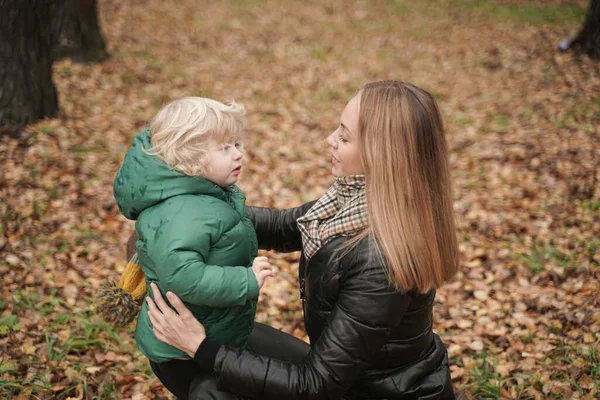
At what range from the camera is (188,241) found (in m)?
2.16

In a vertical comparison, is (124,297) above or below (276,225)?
below

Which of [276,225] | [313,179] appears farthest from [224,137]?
[313,179]

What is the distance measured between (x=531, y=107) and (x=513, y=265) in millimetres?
4819

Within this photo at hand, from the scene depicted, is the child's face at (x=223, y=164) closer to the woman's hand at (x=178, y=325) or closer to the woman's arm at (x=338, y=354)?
the woman's hand at (x=178, y=325)

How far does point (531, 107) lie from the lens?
8.94 metres

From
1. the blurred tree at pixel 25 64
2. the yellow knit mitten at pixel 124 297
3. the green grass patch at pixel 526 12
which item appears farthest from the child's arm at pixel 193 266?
the green grass patch at pixel 526 12

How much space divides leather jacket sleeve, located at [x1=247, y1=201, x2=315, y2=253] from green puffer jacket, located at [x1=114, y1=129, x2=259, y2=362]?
0.48 metres

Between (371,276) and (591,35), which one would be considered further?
(591,35)

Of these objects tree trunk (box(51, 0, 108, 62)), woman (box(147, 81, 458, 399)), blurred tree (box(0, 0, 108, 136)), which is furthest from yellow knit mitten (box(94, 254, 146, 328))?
tree trunk (box(51, 0, 108, 62))

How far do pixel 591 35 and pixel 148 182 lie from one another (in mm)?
10923

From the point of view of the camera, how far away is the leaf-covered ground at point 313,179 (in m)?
3.90

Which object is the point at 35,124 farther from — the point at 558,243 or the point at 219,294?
the point at 558,243

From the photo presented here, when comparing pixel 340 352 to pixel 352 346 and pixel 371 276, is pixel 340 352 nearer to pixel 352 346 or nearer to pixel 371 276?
pixel 352 346

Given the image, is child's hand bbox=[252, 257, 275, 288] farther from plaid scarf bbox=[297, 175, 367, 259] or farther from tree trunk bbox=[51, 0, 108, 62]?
tree trunk bbox=[51, 0, 108, 62]
